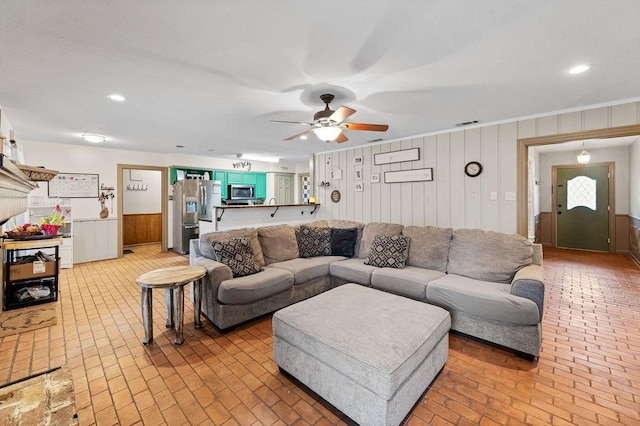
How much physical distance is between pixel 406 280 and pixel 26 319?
3.86 metres

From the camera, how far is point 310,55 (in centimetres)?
201

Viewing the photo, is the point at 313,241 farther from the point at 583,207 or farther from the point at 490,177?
the point at 583,207

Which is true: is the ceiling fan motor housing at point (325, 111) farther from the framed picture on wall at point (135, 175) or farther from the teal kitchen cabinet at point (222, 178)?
the framed picture on wall at point (135, 175)

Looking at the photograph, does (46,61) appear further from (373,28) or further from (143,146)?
(143,146)

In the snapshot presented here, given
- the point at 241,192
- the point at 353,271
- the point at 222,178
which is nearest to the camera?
the point at 353,271

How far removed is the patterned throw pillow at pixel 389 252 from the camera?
3191 millimetres

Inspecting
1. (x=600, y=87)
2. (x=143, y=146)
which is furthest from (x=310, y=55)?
(x=143, y=146)

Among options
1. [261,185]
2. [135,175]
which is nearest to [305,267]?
[261,185]

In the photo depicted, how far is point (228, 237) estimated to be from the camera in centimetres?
319

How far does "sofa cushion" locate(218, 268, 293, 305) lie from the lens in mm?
2584

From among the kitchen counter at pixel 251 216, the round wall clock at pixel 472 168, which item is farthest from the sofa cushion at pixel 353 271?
the round wall clock at pixel 472 168

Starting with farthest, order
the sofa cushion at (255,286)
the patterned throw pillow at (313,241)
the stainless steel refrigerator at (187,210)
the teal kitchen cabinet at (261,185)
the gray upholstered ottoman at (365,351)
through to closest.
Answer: the teal kitchen cabinet at (261,185) → the stainless steel refrigerator at (187,210) → the patterned throw pillow at (313,241) → the sofa cushion at (255,286) → the gray upholstered ottoman at (365,351)

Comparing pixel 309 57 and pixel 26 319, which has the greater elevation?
pixel 309 57

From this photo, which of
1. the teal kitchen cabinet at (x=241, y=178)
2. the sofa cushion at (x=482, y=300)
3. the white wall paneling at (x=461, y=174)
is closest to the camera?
the sofa cushion at (x=482, y=300)
